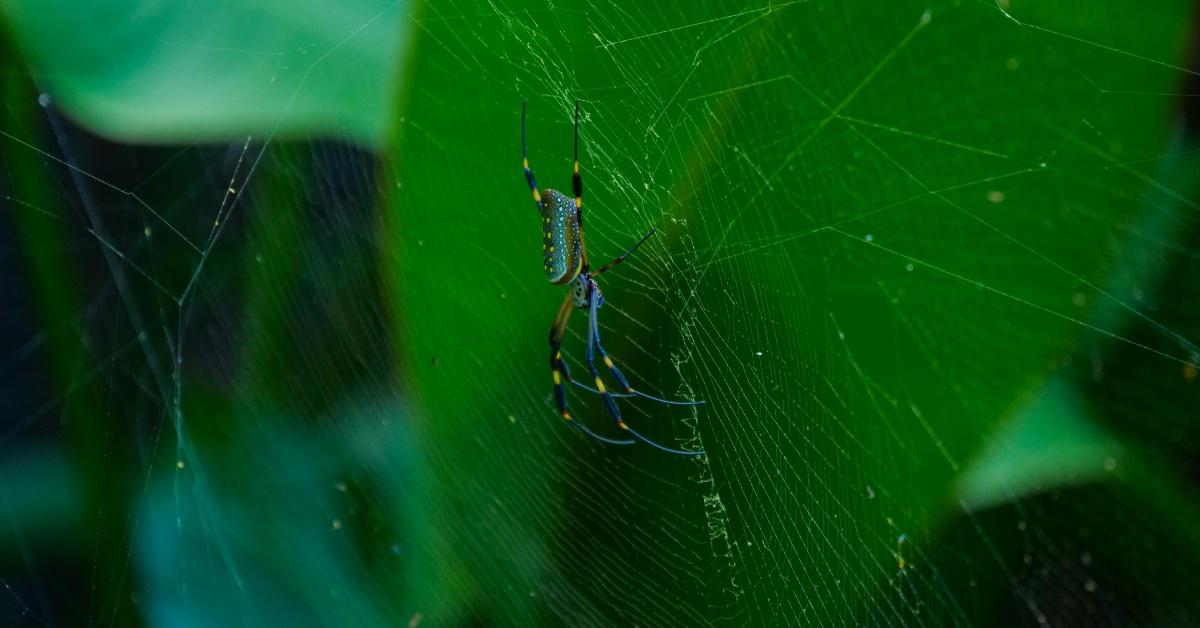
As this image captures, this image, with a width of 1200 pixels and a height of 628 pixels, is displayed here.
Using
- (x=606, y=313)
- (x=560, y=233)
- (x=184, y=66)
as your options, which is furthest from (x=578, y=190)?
(x=184, y=66)

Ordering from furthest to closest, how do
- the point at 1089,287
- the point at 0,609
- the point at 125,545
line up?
1. the point at 0,609
2. the point at 125,545
3. the point at 1089,287

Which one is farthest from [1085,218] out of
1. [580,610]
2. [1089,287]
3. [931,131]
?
[580,610]

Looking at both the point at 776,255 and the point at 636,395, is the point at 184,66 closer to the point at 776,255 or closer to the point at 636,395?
the point at 636,395

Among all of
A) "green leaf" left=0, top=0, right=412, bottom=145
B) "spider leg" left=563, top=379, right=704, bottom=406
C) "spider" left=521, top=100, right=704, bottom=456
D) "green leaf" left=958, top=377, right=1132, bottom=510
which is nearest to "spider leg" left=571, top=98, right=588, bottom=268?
"spider" left=521, top=100, right=704, bottom=456

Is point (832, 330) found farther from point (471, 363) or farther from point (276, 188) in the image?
point (276, 188)

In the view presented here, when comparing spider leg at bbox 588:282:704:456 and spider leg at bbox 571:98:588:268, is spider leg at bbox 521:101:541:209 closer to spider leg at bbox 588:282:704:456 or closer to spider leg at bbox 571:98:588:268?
spider leg at bbox 571:98:588:268

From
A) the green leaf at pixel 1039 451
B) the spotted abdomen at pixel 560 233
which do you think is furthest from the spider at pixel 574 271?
the green leaf at pixel 1039 451
